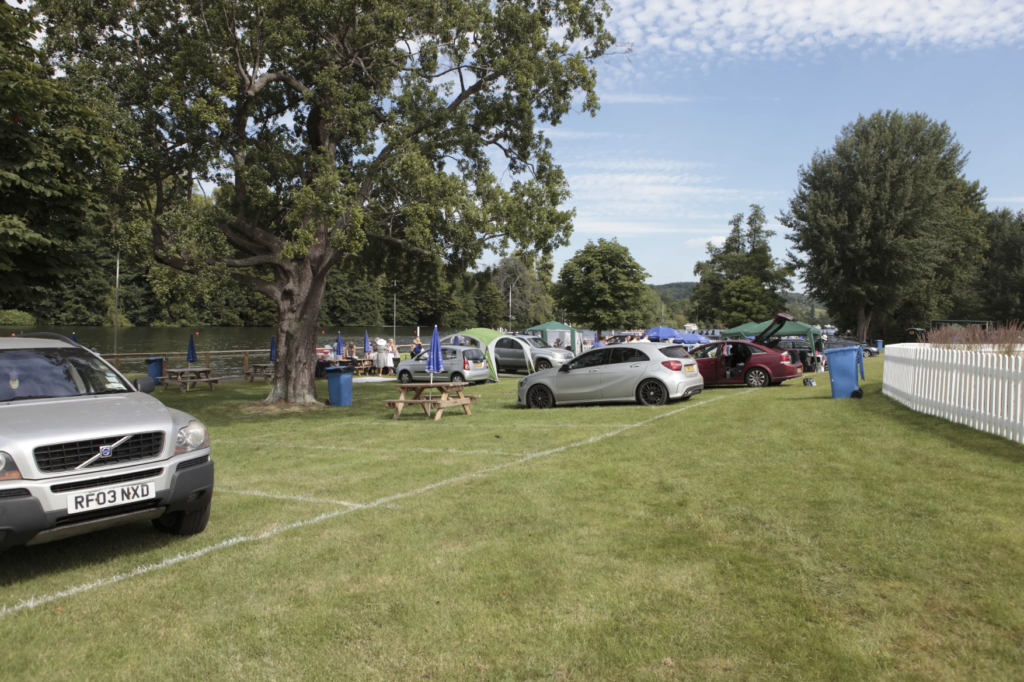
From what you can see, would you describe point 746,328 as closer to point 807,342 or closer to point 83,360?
point 807,342

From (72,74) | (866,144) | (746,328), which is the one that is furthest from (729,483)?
(866,144)

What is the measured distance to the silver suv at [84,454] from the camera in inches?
180

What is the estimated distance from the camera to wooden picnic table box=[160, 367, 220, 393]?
2300 cm

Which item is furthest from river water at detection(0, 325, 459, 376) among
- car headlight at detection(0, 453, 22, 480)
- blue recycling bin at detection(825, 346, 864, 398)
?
car headlight at detection(0, 453, 22, 480)

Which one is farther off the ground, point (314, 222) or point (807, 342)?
point (314, 222)

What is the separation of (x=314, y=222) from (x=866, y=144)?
42.3 metres

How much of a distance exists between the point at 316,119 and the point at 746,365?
44.2 feet

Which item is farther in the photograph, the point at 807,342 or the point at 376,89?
the point at 807,342

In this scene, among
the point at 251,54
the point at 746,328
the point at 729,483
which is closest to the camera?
the point at 729,483

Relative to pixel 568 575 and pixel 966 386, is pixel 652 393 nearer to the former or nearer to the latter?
pixel 966 386

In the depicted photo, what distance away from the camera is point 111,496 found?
4.87 metres

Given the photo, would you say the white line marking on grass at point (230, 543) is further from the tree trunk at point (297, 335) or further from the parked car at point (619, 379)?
the tree trunk at point (297, 335)

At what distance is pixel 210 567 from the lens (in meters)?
5.01

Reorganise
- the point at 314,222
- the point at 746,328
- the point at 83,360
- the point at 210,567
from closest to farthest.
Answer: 1. the point at 210,567
2. the point at 83,360
3. the point at 314,222
4. the point at 746,328
